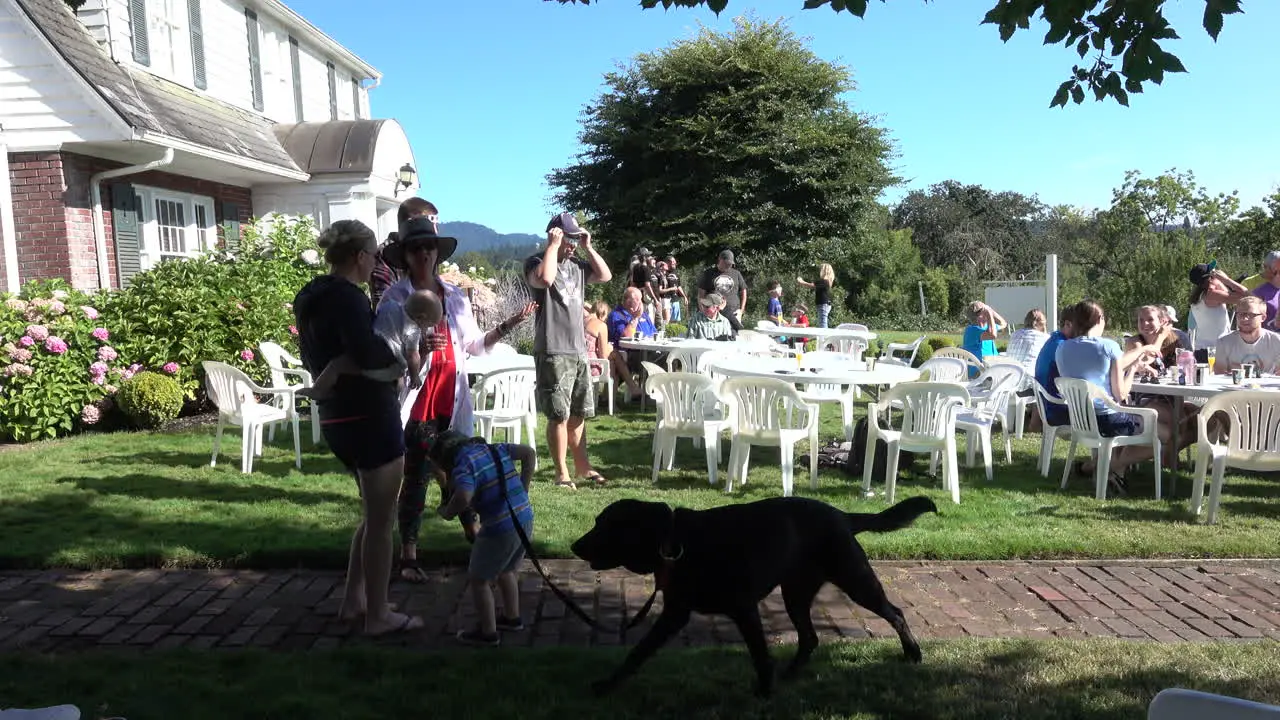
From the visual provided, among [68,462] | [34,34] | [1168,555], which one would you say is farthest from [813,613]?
[34,34]

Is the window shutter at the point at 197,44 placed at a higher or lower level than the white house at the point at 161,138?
higher

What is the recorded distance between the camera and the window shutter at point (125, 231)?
10570mm

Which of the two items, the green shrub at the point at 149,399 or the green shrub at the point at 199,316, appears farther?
the green shrub at the point at 199,316

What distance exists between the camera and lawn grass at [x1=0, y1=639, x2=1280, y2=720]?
9.61 ft

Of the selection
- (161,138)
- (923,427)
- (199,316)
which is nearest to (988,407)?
(923,427)

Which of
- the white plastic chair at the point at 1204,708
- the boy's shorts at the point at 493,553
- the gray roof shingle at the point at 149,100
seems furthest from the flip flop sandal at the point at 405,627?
the gray roof shingle at the point at 149,100

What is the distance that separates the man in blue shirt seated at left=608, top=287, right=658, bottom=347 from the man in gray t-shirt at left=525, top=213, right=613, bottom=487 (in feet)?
14.6

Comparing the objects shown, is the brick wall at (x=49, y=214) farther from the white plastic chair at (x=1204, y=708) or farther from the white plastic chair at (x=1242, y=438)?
the white plastic chair at (x=1204, y=708)

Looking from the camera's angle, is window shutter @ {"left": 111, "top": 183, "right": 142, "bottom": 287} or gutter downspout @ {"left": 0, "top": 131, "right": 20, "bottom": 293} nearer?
gutter downspout @ {"left": 0, "top": 131, "right": 20, "bottom": 293}

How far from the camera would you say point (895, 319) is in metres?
27.8

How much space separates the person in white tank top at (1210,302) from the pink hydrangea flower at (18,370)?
10.5 metres

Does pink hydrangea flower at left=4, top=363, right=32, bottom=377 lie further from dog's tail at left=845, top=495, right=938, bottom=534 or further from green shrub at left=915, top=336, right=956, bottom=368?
green shrub at left=915, top=336, right=956, bottom=368

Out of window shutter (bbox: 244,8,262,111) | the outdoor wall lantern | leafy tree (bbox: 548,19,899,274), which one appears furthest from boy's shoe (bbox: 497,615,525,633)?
leafy tree (bbox: 548,19,899,274)

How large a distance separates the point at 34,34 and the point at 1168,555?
38.7 ft
